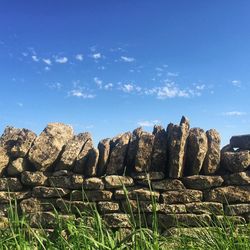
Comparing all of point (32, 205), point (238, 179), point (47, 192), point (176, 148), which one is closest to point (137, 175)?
point (176, 148)

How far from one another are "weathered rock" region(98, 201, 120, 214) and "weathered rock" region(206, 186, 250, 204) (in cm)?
127

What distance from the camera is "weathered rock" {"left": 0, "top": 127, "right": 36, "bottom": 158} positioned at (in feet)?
21.3

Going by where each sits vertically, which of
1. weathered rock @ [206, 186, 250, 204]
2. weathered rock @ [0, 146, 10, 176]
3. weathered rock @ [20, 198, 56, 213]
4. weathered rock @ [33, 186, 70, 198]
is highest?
weathered rock @ [0, 146, 10, 176]

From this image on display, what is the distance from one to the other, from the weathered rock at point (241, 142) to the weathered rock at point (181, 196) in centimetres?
114

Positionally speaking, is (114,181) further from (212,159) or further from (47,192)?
(212,159)

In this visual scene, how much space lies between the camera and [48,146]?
648 centimetres

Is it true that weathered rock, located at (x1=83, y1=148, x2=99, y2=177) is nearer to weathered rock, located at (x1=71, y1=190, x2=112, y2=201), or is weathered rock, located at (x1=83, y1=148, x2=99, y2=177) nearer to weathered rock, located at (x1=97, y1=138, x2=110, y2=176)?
weathered rock, located at (x1=97, y1=138, x2=110, y2=176)

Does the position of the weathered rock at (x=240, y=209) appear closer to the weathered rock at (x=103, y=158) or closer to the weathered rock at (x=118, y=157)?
the weathered rock at (x=118, y=157)

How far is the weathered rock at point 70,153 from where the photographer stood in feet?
20.6

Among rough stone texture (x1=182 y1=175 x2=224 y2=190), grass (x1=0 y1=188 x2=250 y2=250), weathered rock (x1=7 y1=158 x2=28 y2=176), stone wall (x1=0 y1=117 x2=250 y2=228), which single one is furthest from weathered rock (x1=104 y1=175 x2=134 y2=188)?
grass (x1=0 y1=188 x2=250 y2=250)

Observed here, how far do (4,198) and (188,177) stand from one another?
266 centimetres

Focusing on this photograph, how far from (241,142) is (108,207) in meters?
2.28

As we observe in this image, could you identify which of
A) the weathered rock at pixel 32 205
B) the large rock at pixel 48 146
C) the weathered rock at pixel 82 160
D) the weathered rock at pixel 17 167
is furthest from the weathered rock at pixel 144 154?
the weathered rock at pixel 17 167

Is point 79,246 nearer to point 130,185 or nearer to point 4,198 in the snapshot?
point 130,185
